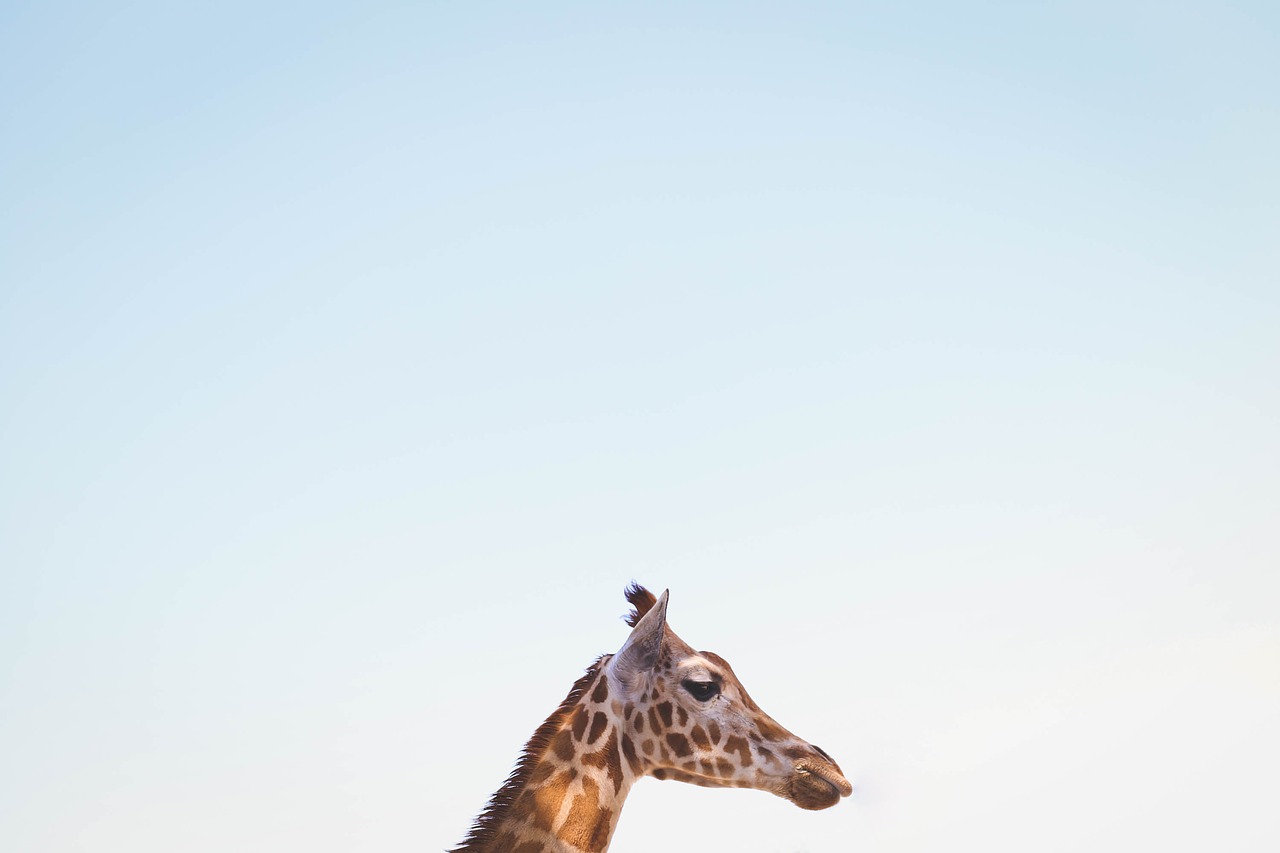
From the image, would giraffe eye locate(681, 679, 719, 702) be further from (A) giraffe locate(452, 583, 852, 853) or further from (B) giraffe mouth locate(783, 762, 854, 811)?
(B) giraffe mouth locate(783, 762, 854, 811)

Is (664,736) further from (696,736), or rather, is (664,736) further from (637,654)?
(637,654)

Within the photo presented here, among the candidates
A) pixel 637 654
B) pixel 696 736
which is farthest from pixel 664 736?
pixel 637 654

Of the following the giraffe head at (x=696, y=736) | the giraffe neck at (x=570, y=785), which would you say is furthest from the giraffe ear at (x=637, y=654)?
the giraffe neck at (x=570, y=785)

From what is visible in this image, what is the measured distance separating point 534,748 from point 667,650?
179cm

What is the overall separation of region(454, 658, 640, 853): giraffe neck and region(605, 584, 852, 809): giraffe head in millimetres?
194

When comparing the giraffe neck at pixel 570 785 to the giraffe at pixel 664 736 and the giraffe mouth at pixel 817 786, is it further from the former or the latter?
the giraffe mouth at pixel 817 786

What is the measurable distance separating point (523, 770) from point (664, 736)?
5.24 feet

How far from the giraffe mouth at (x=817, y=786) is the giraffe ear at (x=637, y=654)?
1.85m

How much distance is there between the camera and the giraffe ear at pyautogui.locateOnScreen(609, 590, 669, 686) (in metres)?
13.5

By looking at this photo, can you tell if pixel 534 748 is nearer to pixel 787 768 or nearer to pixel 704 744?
pixel 704 744

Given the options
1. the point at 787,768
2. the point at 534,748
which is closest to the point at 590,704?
the point at 534,748

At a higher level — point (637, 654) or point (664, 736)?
point (637, 654)

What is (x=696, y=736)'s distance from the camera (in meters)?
13.5

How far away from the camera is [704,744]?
13.5m
